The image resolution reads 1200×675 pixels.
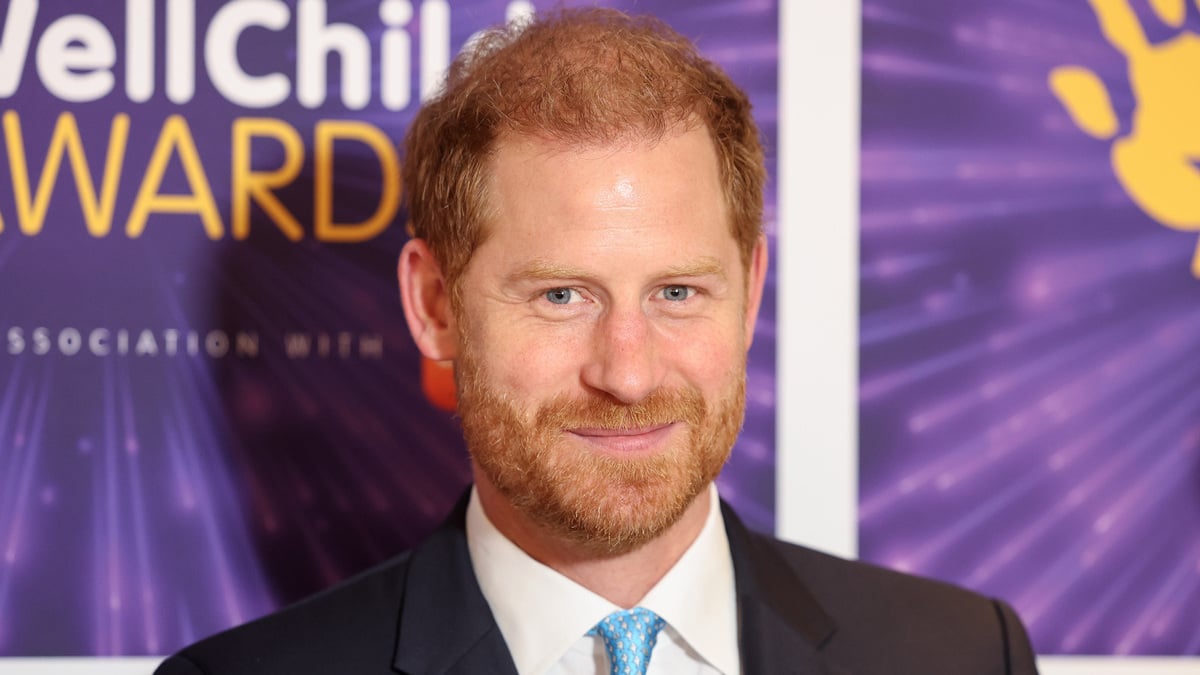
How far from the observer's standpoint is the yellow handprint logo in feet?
6.71

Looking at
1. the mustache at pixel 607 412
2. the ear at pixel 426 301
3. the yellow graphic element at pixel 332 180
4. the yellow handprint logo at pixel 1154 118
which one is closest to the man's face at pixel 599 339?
the mustache at pixel 607 412

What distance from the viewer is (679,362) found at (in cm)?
142

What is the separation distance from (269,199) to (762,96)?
749 mm

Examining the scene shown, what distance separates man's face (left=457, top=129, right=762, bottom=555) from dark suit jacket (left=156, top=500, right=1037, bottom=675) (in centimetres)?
15

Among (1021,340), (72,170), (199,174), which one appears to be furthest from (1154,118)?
(72,170)

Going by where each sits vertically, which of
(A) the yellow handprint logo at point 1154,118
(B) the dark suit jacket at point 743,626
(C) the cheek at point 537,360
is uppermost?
(A) the yellow handprint logo at point 1154,118

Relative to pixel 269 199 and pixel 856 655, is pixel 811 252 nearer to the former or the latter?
pixel 856 655

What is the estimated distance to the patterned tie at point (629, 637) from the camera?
1.41 m

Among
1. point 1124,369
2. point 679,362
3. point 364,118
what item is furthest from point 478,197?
point 1124,369

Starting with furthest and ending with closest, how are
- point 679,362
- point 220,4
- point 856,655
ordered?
point 220,4 → point 856,655 → point 679,362

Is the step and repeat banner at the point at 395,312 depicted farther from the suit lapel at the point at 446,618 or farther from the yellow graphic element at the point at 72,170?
the suit lapel at the point at 446,618

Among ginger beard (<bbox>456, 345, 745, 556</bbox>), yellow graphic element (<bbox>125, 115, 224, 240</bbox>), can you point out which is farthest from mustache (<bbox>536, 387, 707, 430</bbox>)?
yellow graphic element (<bbox>125, 115, 224, 240</bbox>)

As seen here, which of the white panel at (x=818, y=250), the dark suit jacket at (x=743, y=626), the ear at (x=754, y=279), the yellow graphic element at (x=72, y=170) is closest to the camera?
the dark suit jacket at (x=743, y=626)

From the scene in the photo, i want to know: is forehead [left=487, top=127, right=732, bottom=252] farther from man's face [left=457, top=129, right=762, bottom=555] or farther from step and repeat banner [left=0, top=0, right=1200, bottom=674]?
step and repeat banner [left=0, top=0, right=1200, bottom=674]
